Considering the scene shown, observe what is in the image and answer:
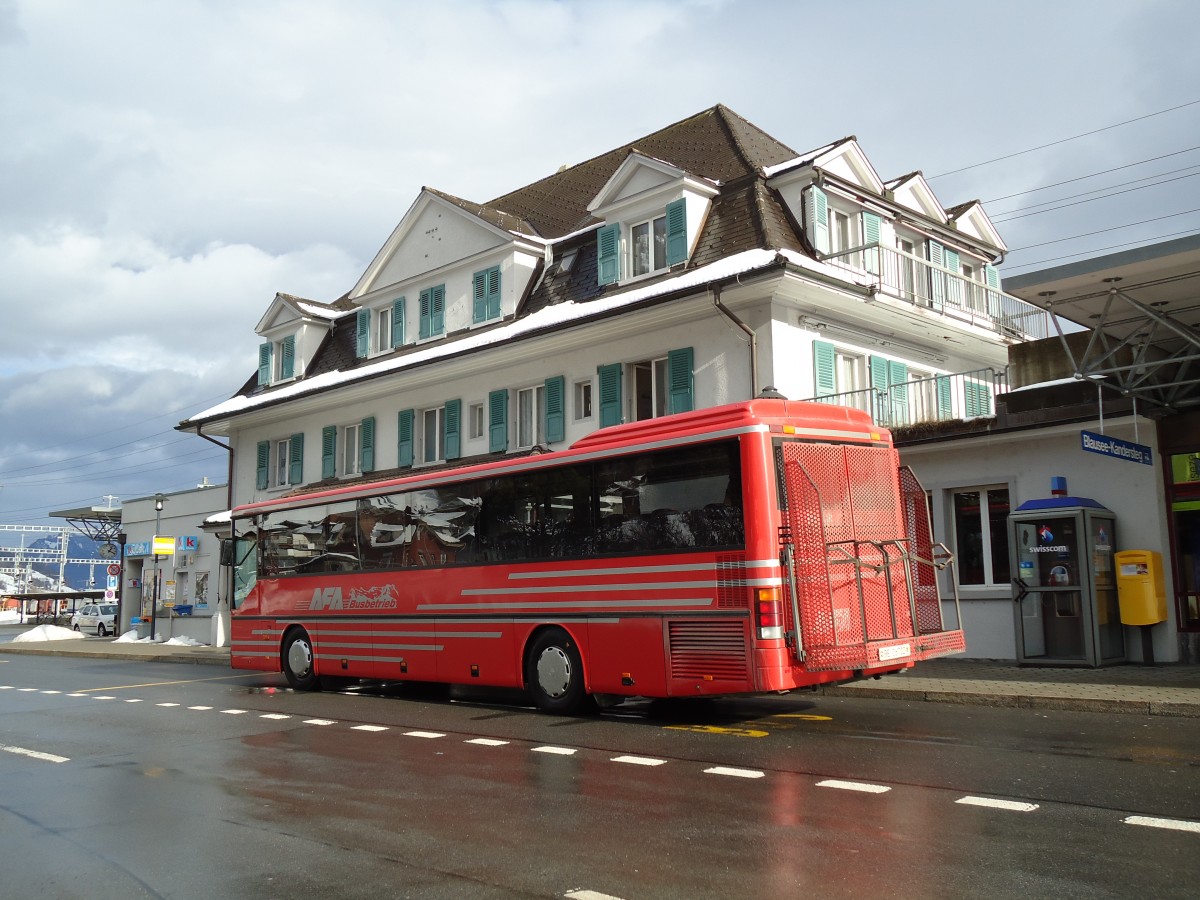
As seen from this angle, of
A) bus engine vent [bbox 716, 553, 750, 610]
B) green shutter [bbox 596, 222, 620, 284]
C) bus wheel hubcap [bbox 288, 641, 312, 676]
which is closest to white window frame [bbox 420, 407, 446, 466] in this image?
green shutter [bbox 596, 222, 620, 284]

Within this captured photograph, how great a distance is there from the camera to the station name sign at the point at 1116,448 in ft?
47.2

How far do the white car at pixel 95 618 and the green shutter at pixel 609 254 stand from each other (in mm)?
32649

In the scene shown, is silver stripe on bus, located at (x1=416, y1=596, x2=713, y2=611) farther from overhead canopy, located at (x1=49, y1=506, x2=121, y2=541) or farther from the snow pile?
overhead canopy, located at (x1=49, y1=506, x2=121, y2=541)

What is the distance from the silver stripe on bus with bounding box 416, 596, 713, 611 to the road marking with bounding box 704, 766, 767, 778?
102 inches

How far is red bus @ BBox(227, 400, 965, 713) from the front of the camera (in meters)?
10.7

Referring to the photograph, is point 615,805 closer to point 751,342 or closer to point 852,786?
point 852,786

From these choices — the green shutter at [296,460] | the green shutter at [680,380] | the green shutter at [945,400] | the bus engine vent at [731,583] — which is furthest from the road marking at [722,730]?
the green shutter at [296,460]

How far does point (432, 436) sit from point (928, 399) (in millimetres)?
12069

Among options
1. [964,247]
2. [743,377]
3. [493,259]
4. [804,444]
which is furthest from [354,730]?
[964,247]

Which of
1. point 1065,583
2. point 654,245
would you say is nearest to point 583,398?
point 654,245

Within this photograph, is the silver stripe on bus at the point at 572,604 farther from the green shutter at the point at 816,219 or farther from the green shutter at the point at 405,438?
the green shutter at the point at 405,438

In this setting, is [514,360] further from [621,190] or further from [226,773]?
[226,773]

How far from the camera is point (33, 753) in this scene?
10.6 meters

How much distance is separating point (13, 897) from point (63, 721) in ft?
28.7
